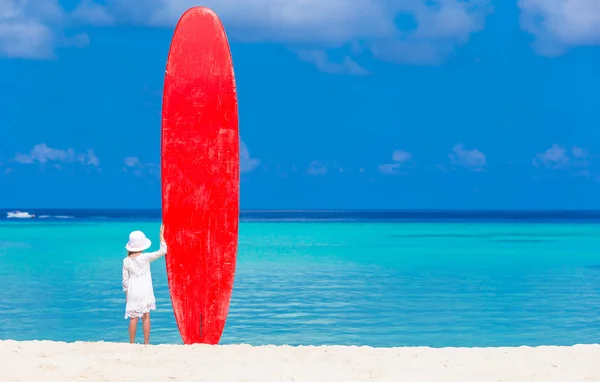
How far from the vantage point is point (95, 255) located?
2561cm

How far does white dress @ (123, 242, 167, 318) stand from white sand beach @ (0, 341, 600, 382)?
31 cm

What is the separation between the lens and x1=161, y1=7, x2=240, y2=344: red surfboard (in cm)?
696

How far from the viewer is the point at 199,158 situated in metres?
6.96

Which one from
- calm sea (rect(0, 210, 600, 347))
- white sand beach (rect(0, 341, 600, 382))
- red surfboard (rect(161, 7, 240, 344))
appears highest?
red surfboard (rect(161, 7, 240, 344))

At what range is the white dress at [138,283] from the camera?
640cm

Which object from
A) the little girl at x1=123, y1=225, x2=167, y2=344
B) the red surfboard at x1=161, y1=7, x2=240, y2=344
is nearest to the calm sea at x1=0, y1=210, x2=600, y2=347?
the red surfboard at x1=161, y1=7, x2=240, y2=344

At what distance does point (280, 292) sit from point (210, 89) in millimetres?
7985

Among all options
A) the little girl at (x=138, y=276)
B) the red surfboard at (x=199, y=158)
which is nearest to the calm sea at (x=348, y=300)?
the red surfboard at (x=199, y=158)

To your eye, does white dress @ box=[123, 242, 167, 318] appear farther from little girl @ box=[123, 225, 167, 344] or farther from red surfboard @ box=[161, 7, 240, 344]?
red surfboard @ box=[161, 7, 240, 344]

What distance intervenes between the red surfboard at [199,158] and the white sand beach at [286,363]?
82cm

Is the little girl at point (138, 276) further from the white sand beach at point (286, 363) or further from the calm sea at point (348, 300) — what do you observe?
the calm sea at point (348, 300)

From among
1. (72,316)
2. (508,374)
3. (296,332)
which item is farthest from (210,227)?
(72,316)

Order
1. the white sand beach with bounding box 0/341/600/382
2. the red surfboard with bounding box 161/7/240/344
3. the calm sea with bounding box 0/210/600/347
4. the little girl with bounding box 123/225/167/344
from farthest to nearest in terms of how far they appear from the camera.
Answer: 1. the calm sea with bounding box 0/210/600/347
2. the red surfboard with bounding box 161/7/240/344
3. the little girl with bounding box 123/225/167/344
4. the white sand beach with bounding box 0/341/600/382

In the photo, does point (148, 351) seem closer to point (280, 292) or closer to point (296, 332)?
point (296, 332)
